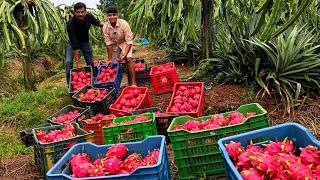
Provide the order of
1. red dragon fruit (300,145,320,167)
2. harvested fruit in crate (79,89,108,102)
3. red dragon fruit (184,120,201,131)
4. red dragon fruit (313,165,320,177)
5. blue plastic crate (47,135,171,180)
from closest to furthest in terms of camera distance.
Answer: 1. red dragon fruit (313,165,320,177)
2. red dragon fruit (300,145,320,167)
3. blue plastic crate (47,135,171,180)
4. red dragon fruit (184,120,201,131)
5. harvested fruit in crate (79,89,108,102)

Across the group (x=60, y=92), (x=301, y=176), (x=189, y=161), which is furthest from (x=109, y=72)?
(x=301, y=176)

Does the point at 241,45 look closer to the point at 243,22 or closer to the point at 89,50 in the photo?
the point at 243,22

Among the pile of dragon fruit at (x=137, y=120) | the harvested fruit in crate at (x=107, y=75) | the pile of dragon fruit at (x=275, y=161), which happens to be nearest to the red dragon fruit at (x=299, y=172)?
the pile of dragon fruit at (x=275, y=161)

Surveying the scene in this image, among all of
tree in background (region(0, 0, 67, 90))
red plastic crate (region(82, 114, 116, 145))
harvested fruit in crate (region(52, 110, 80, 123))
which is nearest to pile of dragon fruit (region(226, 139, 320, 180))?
red plastic crate (region(82, 114, 116, 145))

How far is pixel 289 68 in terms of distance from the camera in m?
5.68

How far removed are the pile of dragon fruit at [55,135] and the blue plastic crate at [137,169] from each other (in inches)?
27.3

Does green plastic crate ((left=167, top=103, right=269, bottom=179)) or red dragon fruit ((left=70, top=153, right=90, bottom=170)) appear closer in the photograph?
red dragon fruit ((left=70, top=153, right=90, bottom=170))

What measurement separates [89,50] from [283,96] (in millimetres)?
4092

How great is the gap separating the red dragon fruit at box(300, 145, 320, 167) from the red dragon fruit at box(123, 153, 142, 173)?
1.19 m

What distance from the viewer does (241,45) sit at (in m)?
6.27

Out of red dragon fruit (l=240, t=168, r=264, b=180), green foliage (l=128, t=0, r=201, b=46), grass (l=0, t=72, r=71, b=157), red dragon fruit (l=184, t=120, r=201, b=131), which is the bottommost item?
grass (l=0, t=72, r=71, b=157)

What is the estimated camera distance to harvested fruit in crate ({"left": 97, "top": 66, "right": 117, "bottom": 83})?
700cm

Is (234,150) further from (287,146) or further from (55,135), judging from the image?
(55,135)

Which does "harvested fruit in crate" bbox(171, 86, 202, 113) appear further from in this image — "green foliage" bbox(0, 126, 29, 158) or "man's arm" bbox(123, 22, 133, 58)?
"green foliage" bbox(0, 126, 29, 158)
